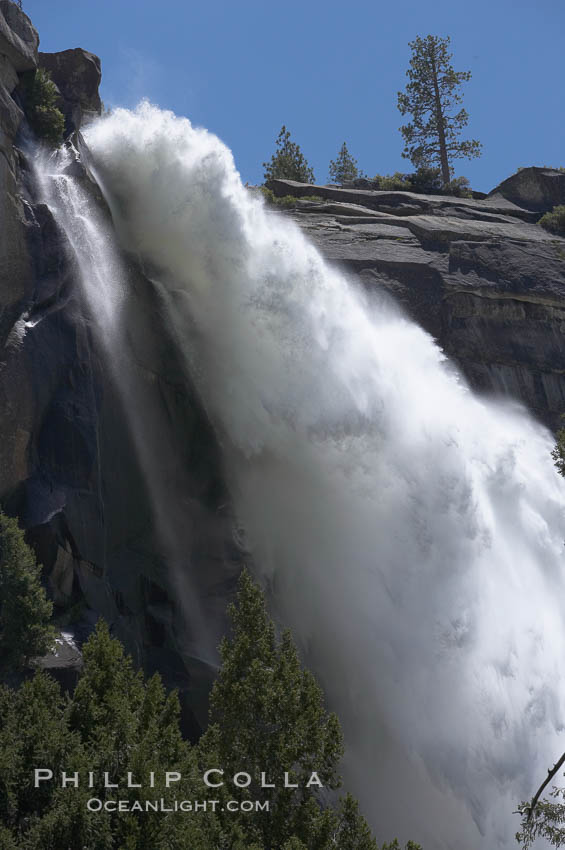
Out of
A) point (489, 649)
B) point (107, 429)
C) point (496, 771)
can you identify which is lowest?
point (496, 771)

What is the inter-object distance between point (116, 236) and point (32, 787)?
17.2 metres

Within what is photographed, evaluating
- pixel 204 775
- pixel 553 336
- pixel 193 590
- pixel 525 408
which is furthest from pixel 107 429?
pixel 553 336

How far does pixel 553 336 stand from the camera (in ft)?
113

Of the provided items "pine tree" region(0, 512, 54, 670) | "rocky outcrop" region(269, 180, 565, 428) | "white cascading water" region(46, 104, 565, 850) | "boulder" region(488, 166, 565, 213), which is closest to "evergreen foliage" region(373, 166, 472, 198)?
"boulder" region(488, 166, 565, 213)

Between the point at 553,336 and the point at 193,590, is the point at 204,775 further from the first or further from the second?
the point at 553,336

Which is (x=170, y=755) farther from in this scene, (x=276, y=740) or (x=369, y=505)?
(x=369, y=505)

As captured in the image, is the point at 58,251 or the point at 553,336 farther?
the point at 553,336

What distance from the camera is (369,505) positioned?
2661 cm

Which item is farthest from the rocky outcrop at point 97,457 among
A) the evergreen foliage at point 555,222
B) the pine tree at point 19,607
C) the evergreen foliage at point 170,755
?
the evergreen foliage at point 555,222

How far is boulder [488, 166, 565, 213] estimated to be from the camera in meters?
43.5

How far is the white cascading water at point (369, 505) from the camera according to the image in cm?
2339

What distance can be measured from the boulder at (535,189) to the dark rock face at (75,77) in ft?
73.3

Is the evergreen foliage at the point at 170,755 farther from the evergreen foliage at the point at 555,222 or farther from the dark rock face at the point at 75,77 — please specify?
the evergreen foliage at the point at 555,222

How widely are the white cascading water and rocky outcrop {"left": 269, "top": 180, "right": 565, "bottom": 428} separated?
2851 millimetres
